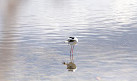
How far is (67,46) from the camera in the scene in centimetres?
1189

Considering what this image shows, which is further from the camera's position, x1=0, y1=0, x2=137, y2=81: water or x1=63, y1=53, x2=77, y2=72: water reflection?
x1=63, y1=53, x2=77, y2=72: water reflection

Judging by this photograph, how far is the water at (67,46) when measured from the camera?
9.13 m

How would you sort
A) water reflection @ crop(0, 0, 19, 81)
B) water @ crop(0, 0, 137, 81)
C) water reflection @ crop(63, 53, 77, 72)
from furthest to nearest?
water reflection @ crop(63, 53, 77, 72) → water reflection @ crop(0, 0, 19, 81) → water @ crop(0, 0, 137, 81)

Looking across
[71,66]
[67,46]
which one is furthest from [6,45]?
[71,66]

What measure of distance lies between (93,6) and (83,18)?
4921 millimetres

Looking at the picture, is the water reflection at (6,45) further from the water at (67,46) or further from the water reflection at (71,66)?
the water reflection at (71,66)

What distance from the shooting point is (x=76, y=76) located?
8922 millimetres

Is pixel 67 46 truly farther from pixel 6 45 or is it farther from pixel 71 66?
pixel 71 66

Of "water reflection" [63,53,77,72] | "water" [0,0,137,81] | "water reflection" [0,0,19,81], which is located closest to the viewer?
"water" [0,0,137,81]

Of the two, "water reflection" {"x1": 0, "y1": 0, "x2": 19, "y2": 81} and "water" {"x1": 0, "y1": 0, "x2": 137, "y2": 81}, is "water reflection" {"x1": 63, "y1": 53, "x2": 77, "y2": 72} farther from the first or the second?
"water reflection" {"x1": 0, "y1": 0, "x2": 19, "y2": 81}

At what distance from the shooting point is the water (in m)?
9.13

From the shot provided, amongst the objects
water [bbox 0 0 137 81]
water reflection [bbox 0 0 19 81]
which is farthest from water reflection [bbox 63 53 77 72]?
water reflection [bbox 0 0 19 81]

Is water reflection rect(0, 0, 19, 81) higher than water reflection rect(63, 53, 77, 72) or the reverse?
higher

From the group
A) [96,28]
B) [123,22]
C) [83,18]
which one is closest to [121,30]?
[96,28]
